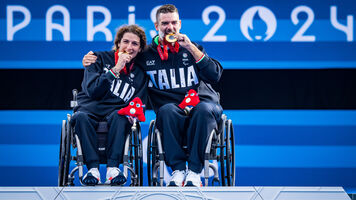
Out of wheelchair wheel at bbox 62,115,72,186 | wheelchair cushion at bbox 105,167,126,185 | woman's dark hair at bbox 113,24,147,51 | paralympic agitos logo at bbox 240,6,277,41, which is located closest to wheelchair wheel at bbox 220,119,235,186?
wheelchair cushion at bbox 105,167,126,185

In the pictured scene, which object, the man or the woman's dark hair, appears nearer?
the man

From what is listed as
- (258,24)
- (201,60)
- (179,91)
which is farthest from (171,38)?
(258,24)

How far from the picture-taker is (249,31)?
156 inches

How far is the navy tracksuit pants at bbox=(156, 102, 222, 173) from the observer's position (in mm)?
2799

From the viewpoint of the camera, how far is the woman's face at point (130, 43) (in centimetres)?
311

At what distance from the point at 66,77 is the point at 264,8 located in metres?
1.77

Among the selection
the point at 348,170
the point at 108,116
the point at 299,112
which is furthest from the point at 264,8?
the point at 108,116

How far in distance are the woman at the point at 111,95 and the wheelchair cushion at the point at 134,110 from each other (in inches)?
1.4

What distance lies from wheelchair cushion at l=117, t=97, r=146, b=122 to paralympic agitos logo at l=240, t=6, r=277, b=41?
4.57ft

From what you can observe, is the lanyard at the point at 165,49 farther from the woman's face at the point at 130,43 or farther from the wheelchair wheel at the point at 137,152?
the wheelchair wheel at the point at 137,152

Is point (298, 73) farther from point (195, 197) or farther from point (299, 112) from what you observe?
point (195, 197)

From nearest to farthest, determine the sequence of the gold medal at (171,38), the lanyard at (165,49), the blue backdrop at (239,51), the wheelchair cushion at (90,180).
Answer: the wheelchair cushion at (90,180), the gold medal at (171,38), the lanyard at (165,49), the blue backdrop at (239,51)

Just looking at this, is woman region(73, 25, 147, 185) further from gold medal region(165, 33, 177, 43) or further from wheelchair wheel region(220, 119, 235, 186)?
wheelchair wheel region(220, 119, 235, 186)

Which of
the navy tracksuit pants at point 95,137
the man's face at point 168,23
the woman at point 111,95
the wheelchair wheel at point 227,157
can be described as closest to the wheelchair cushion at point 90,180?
the woman at point 111,95
